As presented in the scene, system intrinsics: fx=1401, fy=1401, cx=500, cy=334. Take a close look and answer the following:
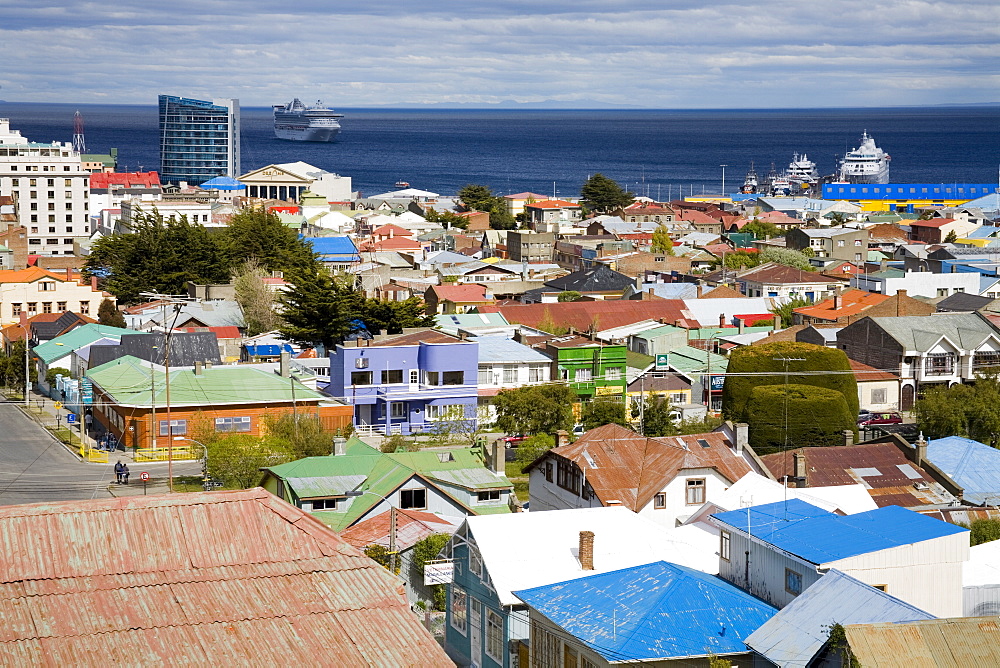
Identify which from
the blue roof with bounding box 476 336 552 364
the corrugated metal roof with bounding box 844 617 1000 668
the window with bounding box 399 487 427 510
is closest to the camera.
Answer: the corrugated metal roof with bounding box 844 617 1000 668

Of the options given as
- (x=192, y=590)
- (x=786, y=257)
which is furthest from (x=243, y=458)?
(x=786, y=257)

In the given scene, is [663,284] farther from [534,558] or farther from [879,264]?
[534,558]

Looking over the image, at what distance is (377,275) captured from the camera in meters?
55.1

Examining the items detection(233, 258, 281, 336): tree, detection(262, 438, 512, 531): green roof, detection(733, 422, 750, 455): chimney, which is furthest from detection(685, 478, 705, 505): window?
detection(233, 258, 281, 336): tree

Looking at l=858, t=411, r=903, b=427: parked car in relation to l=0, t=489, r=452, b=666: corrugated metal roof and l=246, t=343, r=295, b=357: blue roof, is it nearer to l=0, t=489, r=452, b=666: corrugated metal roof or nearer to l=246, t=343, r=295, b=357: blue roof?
l=246, t=343, r=295, b=357: blue roof

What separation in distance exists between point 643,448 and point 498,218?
6001cm

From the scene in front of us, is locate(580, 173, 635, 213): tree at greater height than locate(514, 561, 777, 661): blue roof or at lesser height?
greater

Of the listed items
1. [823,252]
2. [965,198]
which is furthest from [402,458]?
[965,198]

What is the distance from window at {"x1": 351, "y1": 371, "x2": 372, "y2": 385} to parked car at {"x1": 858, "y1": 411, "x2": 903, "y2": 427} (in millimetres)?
11616

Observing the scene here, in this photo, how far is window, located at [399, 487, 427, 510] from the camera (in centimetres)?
2133

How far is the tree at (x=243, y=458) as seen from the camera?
78.2 ft

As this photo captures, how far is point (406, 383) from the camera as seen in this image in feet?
111

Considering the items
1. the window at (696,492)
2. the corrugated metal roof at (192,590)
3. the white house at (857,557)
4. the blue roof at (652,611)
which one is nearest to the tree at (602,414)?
the window at (696,492)

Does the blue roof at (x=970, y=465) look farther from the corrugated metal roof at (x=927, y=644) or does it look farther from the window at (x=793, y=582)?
the corrugated metal roof at (x=927, y=644)
